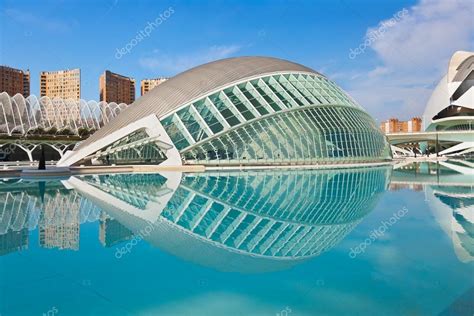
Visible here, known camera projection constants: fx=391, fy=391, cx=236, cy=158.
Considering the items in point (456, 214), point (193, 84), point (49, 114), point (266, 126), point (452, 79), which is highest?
point (452, 79)

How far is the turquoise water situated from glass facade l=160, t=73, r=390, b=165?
14.7 metres

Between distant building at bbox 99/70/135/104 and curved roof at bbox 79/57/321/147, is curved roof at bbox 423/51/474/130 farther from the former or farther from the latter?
distant building at bbox 99/70/135/104

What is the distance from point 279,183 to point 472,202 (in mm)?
7422

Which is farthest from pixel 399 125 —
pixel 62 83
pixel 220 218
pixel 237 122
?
pixel 220 218

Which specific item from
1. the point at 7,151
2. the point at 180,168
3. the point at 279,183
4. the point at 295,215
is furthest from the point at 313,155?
the point at 7,151

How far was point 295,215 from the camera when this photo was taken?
9.39 m

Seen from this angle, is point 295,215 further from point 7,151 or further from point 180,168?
point 7,151

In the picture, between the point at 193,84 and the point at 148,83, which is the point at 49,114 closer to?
the point at 193,84

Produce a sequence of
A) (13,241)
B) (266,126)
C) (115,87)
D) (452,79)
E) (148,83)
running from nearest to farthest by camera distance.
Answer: (13,241)
(266,126)
(452,79)
(115,87)
(148,83)

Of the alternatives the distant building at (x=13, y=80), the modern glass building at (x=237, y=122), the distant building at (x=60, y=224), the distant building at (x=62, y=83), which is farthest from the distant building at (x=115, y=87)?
the distant building at (x=60, y=224)

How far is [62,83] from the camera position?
305ft

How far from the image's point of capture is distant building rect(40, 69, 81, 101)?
9069 centimetres

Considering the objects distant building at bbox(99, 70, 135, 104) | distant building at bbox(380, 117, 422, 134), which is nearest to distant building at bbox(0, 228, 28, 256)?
distant building at bbox(99, 70, 135, 104)

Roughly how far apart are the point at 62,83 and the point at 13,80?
1767 cm
